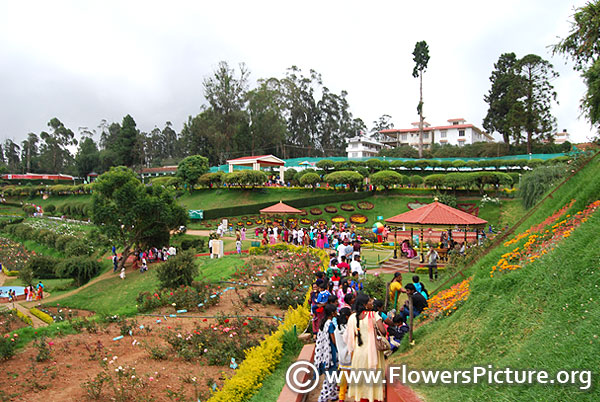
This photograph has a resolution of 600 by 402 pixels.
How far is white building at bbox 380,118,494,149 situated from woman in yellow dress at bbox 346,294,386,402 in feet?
217

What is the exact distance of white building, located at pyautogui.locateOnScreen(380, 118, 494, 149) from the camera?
69500mm

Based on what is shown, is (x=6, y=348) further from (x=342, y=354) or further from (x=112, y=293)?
(x=112, y=293)

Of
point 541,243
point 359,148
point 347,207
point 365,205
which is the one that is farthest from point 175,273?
point 359,148

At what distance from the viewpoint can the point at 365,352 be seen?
188 inches

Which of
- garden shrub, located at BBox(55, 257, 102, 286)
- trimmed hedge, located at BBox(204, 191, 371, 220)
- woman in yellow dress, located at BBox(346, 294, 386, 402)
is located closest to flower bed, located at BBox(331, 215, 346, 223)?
trimmed hedge, located at BBox(204, 191, 371, 220)

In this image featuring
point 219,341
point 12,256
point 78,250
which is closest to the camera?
point 219,341

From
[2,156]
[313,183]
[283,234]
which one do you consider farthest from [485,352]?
[2,156]

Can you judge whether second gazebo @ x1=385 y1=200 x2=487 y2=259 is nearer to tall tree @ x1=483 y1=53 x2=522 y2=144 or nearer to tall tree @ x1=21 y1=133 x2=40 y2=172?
tall tree @ x1=483 y1=53 x2=522 y2=144

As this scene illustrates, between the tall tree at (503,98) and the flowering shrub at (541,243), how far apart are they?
1636 inches

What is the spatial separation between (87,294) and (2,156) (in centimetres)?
12543

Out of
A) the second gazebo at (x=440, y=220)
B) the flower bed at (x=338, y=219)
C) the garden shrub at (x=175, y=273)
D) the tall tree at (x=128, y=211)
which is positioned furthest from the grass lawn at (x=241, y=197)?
the garden shrub at (x=175, y=273)

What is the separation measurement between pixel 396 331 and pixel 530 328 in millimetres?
2543

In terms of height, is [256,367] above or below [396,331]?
below

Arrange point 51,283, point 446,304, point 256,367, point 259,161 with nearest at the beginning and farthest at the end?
point 256,367
point 446,304
point 51,283
point 259,161
